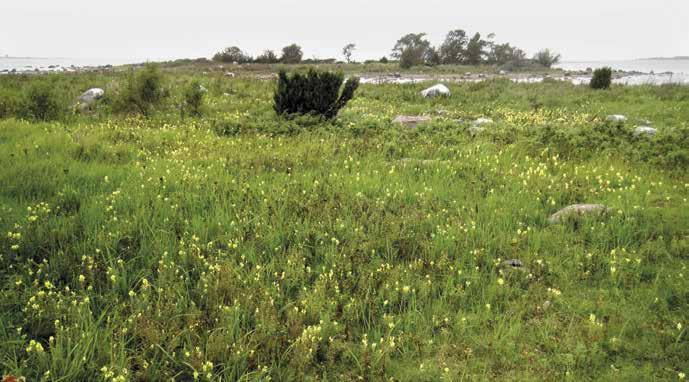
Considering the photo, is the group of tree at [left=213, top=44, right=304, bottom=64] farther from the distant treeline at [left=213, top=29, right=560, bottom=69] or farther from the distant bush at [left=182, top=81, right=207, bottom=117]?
the distant bush at [left=182, top=81, right=207, bottom=117]

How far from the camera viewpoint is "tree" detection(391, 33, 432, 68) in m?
60.6

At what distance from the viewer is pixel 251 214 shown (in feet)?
20.2

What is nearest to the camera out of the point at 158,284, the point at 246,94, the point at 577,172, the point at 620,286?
the point at 158,284

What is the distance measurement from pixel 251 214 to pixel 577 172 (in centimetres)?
603

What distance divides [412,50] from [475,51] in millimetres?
15616

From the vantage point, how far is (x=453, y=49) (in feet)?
264

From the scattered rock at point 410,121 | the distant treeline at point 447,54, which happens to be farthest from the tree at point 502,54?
the scattered rock at point 410,121

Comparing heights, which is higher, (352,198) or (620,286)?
(352,198)

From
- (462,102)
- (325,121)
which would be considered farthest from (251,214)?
(462,102)

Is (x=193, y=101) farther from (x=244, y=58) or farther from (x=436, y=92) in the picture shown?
(x=244, y=58)

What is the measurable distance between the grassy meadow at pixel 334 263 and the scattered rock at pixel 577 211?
156mm

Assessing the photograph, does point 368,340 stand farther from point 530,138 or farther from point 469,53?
point 469,53

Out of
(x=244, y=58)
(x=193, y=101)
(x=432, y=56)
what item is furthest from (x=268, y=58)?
(x=193, y=101)

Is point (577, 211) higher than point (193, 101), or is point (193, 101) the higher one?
point (193, 101)
